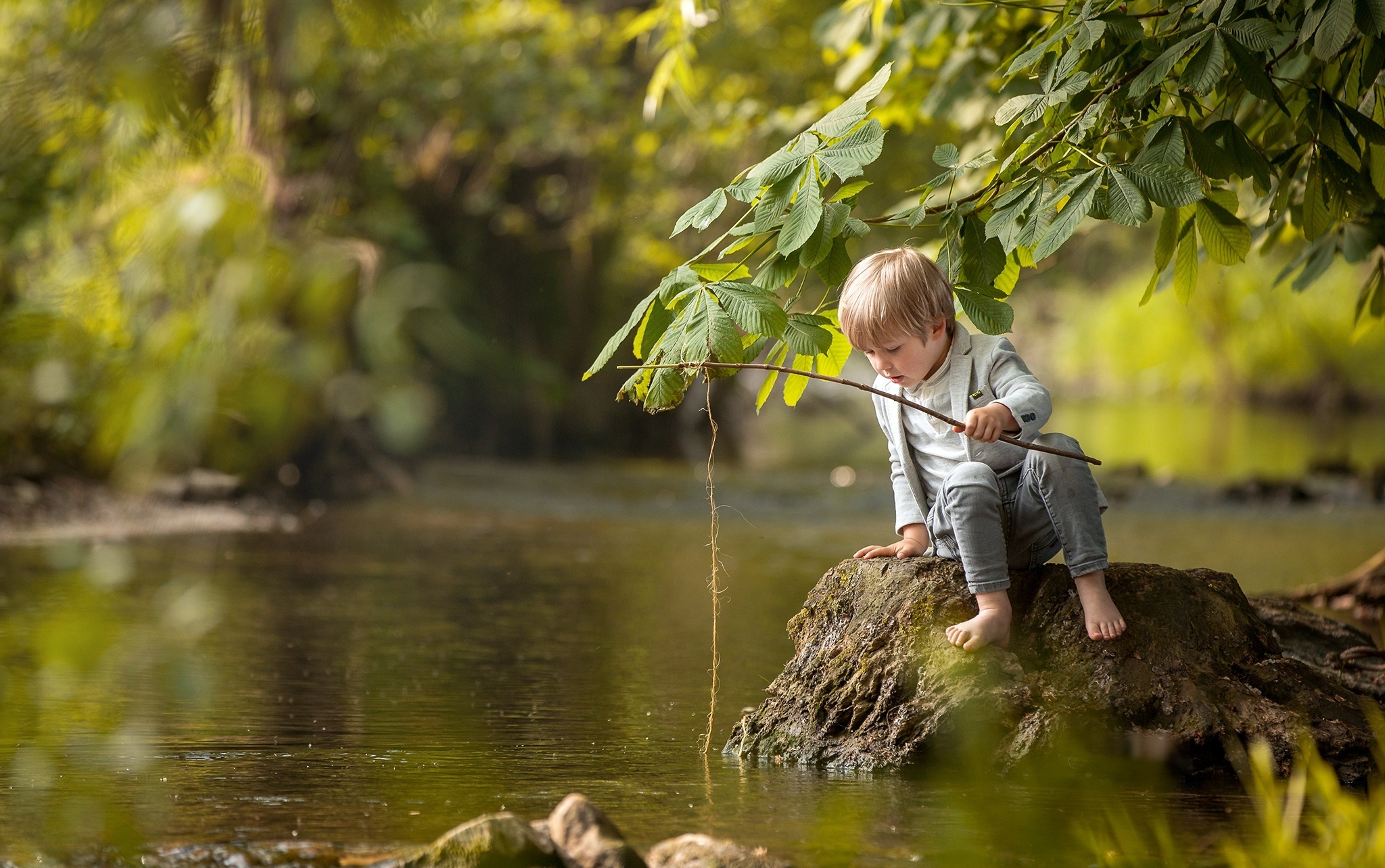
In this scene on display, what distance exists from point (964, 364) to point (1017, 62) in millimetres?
682

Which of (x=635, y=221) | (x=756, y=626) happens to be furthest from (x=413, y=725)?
(x=635, y=221)

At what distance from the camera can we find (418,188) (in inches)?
508

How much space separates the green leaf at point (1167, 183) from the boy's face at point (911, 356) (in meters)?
0.56

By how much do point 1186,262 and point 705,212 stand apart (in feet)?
3.50

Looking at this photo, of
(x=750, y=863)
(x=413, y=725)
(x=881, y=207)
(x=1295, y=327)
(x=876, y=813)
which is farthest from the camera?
(x=1295, y=327)

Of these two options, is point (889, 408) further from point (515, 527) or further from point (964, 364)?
point (515, 527)

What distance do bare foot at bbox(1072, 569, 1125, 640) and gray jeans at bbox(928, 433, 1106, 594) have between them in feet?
0.09

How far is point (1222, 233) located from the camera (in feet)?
9.22

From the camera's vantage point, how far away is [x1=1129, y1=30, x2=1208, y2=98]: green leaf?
8.75 feet

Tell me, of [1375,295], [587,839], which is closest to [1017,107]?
[587,839]

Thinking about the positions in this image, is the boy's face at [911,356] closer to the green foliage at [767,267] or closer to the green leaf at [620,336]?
the green foliage at [767,267]

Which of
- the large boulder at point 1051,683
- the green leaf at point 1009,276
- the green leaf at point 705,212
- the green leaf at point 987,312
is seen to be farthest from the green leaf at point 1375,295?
the green leaf at point 705,212

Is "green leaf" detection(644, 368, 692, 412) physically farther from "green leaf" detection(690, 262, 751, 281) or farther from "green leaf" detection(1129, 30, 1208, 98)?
"green leaf" detection(1129, 30, 1208, 98)

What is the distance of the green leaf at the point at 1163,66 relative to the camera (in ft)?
8.75
